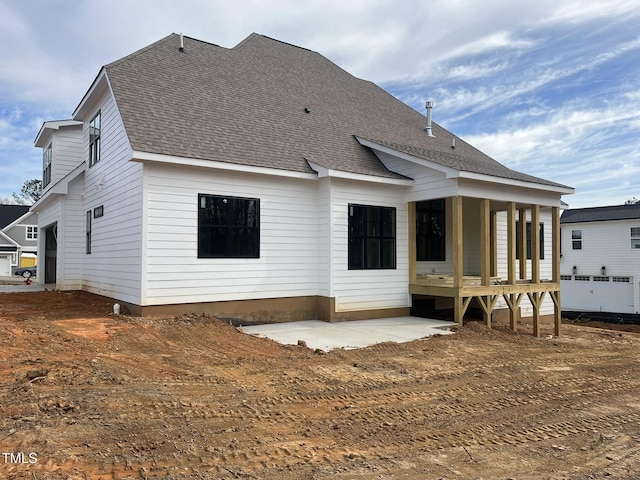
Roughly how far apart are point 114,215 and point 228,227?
298 centimetres

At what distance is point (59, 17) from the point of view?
12469 mm

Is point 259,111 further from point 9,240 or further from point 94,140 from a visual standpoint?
point 9,240

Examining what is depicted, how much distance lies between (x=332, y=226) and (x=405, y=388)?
5798 mm

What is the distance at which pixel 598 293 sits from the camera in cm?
2791

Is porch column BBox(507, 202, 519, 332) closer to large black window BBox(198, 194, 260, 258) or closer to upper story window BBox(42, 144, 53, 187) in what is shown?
large black window BBox(198, 194, 260, 258)

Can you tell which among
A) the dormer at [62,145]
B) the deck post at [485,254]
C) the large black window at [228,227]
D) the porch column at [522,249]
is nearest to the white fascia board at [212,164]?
the large black window at [228,227]

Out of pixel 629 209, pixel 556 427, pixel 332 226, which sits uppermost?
pixel 629 209

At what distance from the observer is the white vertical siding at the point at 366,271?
452 inches

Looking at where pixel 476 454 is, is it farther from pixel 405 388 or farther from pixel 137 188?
pixel 137 188

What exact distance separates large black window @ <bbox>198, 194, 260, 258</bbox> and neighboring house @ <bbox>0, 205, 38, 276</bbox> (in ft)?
Answer: 142

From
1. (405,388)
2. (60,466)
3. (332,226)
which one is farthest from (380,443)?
(332,226)

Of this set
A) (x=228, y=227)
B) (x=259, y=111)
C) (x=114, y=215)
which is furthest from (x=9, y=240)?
(x=228, y=227)

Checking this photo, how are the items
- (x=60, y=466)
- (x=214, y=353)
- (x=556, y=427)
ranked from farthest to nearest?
(x=214, y=353), (x=556, y=427), (x=60, y=466)

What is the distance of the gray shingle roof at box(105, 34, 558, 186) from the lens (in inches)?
418
